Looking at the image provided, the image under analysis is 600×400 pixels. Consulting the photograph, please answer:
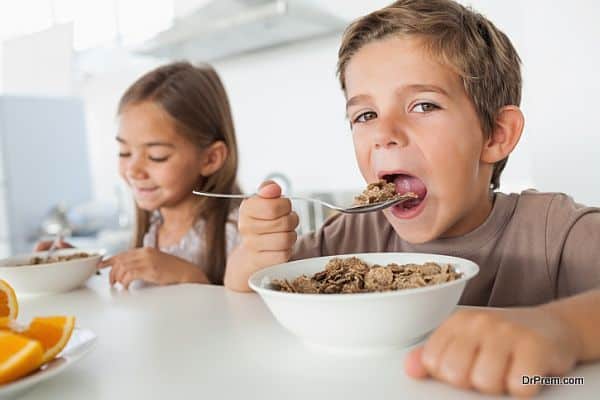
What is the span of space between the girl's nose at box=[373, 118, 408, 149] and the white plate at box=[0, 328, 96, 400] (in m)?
0.53

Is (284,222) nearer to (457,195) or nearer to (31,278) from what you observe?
(457,195)

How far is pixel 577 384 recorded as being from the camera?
44cm

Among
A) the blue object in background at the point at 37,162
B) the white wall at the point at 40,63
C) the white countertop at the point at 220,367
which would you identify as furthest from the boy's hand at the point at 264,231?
the white wall at the point at 40,63

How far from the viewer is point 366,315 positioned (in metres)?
0.50

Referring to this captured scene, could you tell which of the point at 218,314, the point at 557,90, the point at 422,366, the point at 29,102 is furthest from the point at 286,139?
the point at 422,366

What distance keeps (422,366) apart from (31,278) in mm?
772

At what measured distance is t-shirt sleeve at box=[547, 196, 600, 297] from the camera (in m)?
0.84

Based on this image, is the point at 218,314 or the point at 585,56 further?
the point at 585,56

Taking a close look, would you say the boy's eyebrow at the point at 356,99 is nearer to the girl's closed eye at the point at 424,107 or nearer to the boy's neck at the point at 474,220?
the girl's closed eye at the point at 424,107

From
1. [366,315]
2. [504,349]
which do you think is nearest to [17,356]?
[366,315]

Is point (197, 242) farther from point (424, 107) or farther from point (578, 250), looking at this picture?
point (578, 250)

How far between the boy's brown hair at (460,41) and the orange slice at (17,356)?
28.4 inches

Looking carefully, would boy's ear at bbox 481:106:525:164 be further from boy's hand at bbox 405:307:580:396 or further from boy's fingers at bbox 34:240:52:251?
boy's fingers at bbox 34:240:52:251

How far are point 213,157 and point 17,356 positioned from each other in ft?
3.99
